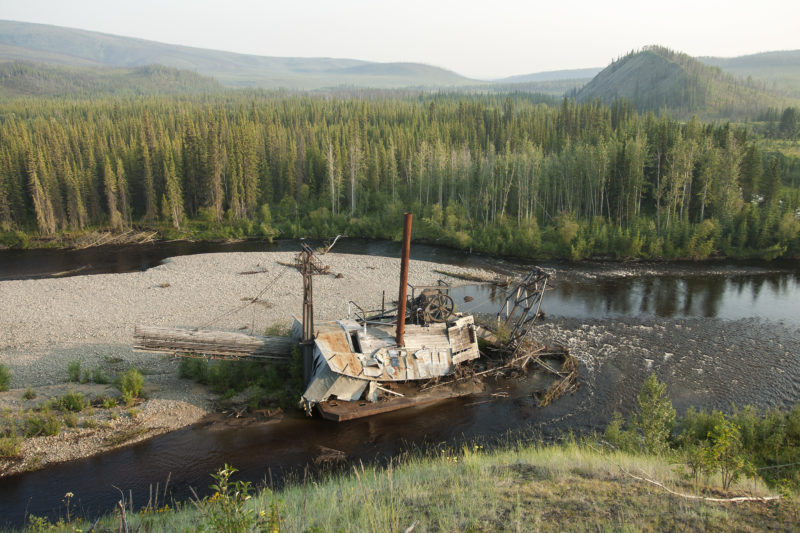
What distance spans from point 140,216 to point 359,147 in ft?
111

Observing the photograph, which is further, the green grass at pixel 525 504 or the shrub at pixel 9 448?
the shrub at pixel 9 448

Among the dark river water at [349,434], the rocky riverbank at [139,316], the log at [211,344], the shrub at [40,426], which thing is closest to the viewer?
the dark river water at [349,434]

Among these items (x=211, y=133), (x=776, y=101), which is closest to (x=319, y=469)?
(x=211, y=133)

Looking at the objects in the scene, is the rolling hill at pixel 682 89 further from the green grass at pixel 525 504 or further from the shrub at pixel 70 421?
the shrub at pixel 70 421

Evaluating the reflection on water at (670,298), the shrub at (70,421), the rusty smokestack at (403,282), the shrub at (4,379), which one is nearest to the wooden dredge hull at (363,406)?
the rusty smokestack at (403,282)

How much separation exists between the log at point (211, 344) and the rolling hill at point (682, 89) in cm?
11841

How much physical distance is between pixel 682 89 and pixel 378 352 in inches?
6586

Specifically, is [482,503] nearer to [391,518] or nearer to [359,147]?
[391,518]

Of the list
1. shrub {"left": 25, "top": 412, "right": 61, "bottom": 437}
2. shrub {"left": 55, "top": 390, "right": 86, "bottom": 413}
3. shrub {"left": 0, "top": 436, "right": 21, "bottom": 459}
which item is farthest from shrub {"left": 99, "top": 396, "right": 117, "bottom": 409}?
shrub {"left": 0, "top": 436, "right": 21, "bottom": 459}

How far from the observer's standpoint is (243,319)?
32031 mm

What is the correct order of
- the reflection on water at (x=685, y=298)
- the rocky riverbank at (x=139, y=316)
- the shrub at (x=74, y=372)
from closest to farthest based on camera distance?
the rocky riverbank at (x=139, y=316) < the shrub at (x=74, y=372) < the reflection on water at (x=685, y=298)

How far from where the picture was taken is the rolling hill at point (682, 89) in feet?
451

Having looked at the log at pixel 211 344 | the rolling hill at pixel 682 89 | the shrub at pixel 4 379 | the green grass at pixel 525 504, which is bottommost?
the shrub at pixel 4 379

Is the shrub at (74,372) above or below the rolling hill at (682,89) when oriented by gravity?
below
